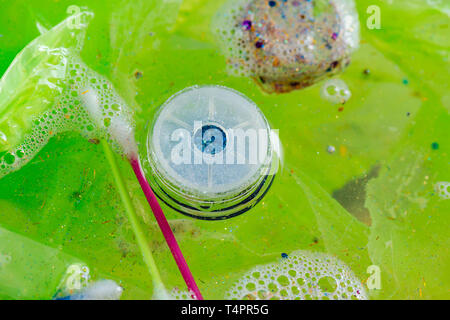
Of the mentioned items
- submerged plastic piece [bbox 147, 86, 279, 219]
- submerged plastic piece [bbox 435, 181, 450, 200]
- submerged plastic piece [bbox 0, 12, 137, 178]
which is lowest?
submerged plastic piece [bbox 435, 181, 450, 200]

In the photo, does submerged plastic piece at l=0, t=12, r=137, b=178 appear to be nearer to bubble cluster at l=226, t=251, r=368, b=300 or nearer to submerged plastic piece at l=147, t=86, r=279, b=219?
submerged plastic piece at l=147, t=86, r=279, b=219

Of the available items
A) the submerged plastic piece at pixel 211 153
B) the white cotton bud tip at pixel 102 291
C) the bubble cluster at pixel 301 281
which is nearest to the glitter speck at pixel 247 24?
the submerged plastic piece at pixel 211 153

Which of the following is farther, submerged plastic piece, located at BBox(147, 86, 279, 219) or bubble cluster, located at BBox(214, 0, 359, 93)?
bubble cluster, located at BBox(214, 0, 359, 93)

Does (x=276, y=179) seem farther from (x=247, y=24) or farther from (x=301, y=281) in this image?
(x=247, y=24)

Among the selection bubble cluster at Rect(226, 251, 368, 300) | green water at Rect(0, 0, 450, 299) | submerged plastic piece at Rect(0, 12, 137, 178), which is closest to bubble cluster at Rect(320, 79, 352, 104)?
green water at Rect(0, 0, 450, 299)

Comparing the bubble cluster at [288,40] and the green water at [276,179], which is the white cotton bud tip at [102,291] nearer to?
the green water at [276,179]
